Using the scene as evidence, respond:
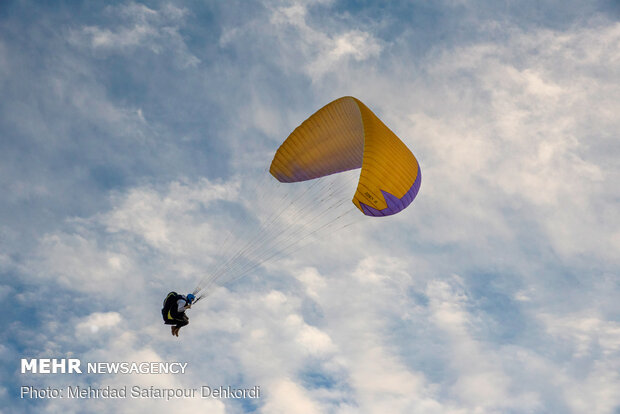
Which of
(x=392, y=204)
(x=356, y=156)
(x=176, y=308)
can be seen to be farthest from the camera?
(x=356, y=156)

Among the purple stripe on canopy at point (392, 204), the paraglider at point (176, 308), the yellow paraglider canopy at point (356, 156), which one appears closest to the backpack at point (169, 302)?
the paraglider at point (176, 308)

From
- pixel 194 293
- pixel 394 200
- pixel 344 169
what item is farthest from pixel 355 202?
pixel 194 293

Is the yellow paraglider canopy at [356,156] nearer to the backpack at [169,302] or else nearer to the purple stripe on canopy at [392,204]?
the purple stripe on canopy at [392,204]

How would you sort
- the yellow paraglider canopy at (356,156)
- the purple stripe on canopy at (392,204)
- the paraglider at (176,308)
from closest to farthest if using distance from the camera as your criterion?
the yellow paraglider canopy at (356,156) < the purple stripe on canopy at (392,204) < the paraglider at (176,308)

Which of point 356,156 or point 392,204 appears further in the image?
point 356,156

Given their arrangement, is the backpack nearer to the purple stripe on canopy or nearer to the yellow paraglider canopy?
the yellow paraglider canopy

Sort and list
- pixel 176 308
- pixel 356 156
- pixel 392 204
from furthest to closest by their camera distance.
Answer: pixel 356 156
pixel 176 308
pixel 392 204

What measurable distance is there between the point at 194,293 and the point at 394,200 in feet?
33.9

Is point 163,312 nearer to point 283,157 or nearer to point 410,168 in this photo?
point 283,157

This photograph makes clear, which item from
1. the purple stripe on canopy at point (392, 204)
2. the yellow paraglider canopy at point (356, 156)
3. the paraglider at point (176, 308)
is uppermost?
the yellow paraglider canopy at point (356, 156)

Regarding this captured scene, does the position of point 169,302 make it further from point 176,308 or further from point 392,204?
point 392,204

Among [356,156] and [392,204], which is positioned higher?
[356,156]

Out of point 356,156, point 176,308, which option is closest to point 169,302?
point 176,308

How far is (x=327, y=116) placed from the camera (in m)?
27.7
